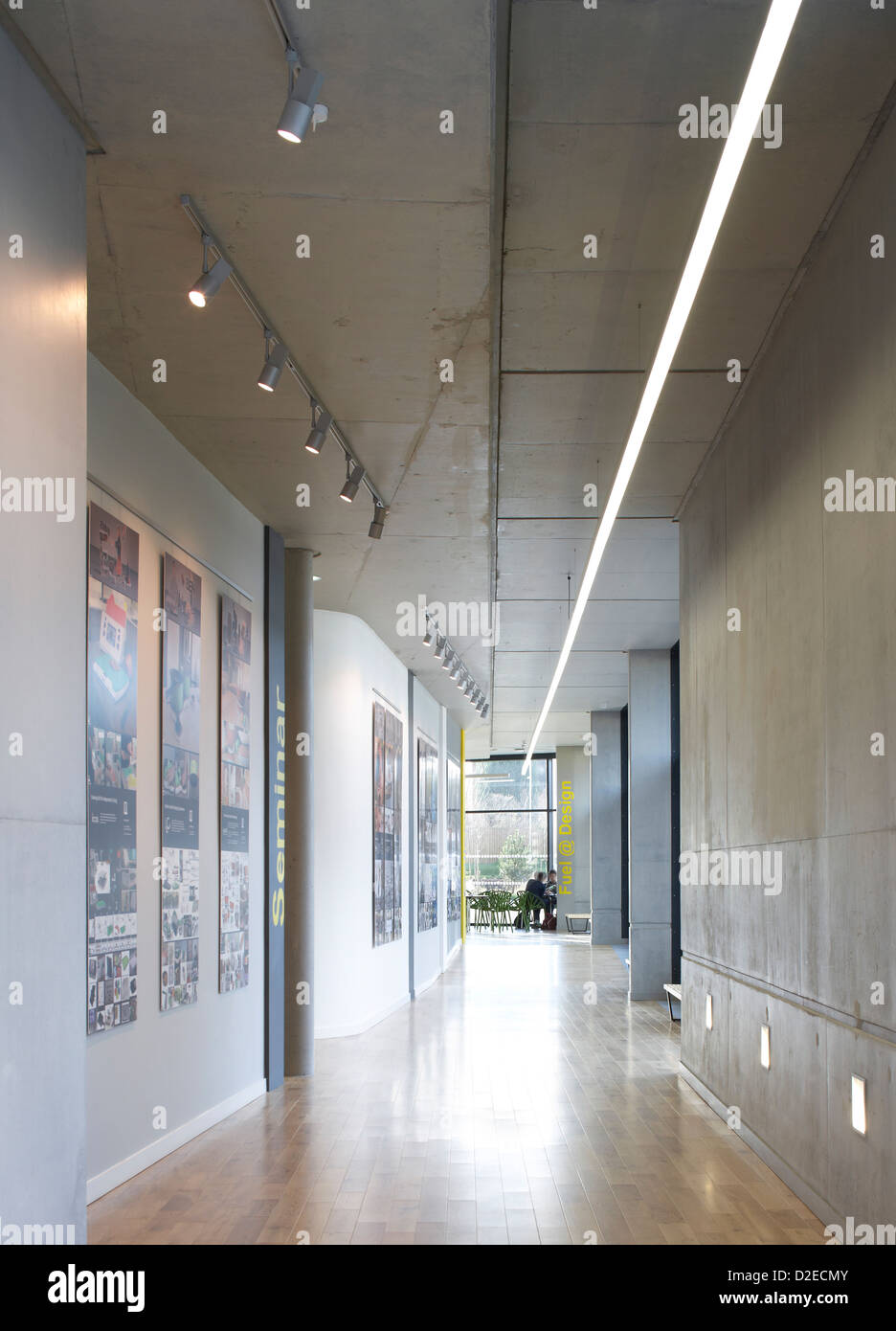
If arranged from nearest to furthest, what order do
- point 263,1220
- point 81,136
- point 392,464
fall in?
point 81,136, point 263,1220, point 392,464

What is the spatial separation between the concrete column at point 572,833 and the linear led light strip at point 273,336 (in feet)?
76.0

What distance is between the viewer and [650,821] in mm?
15242

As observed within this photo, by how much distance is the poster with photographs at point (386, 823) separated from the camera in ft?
43.1

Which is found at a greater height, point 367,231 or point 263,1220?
point 367,231

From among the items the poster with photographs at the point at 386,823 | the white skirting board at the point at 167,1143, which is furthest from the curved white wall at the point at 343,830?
the white skirting board at the point at 167,1143

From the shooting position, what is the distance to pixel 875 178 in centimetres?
462

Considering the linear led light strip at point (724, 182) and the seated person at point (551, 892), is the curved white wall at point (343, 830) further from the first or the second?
the seated person at point (551, 892)

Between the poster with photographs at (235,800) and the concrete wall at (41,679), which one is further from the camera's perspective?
the poster with photographs at (235,800)

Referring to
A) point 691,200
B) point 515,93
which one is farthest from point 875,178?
point 515,93

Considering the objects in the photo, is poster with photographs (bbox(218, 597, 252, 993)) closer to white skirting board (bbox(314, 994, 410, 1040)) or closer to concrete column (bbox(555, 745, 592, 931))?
white skirting board (bbox(314, 994, 410, 1040))

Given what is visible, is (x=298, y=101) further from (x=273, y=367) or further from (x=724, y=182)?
(x=273, y=367)

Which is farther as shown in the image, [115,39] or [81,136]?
[81,136]
